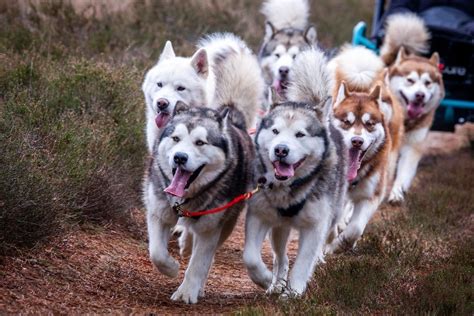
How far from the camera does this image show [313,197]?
591 centimetres

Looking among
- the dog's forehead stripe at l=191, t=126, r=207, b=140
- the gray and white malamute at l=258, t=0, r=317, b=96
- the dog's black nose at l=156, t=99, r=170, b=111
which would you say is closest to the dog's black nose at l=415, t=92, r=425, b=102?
the gray and white malamute at l=258, t=0, r=317, b=96

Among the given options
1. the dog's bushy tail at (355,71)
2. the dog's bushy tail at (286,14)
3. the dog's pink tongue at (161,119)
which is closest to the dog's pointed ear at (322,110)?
the dog's pink tongue at (161,119)

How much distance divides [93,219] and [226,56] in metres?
1.60

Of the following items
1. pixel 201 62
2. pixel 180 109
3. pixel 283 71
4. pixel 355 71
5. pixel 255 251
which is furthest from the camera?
pixel 283 71

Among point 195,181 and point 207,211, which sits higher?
point 195,181

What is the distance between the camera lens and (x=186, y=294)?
577 centimetres

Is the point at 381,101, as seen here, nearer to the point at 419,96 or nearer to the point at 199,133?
the point at 419,96

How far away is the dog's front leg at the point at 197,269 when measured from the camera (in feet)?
19.0

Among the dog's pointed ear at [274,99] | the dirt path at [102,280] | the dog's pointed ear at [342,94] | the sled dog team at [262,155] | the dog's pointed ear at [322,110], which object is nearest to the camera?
the dirt path at [102,280]

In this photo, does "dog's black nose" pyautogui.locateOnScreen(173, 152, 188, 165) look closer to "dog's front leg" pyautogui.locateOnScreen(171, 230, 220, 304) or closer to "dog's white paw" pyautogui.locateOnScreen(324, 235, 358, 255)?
"dog's front leg" pyautogui.locateOnScreen(171, 230, 220, 304)

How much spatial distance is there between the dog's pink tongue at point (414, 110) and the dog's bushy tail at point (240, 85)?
3985 millimetres

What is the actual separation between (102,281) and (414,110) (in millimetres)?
5502

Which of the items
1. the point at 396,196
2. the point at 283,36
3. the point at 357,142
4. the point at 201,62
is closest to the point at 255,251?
the point at 357,142

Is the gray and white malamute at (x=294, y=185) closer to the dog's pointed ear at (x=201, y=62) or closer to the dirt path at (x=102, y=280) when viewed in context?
the dirt path at (x=102, y=280)
